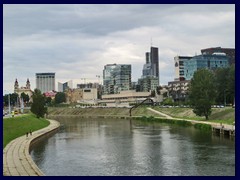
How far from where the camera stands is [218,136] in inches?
2842

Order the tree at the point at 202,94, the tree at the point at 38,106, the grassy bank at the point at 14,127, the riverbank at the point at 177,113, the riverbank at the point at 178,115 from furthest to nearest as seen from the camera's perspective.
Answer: the tree at the point at 38,106
the tree at the point at 202,94
the riverbank at the point at 177,113
the riverbank at the point at 178,115
the grassy bank at the point at 14,127

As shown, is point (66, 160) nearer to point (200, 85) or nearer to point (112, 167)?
point (112, 167)

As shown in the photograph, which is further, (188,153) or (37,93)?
(37,93)

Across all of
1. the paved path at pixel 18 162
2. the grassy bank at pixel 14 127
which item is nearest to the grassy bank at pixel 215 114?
the grassy bank at pixel 14 127

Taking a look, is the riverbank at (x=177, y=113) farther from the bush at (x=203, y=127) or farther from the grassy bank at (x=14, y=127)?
the grassy bank at (x=14, y=127)

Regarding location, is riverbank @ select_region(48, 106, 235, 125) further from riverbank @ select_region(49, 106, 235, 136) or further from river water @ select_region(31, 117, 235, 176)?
river water @ select_region(31, 117, 235, 176)

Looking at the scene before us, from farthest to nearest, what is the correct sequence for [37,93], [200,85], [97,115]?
[97,115], [37,93], [200,85]

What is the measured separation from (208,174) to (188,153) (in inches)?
547

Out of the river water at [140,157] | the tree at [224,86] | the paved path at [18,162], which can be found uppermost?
the tree at [224,86]

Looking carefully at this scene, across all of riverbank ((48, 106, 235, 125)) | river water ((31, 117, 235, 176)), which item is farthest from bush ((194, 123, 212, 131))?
river water ((31, 117, 235, 176))

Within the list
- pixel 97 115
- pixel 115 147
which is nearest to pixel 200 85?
pixel 115 147

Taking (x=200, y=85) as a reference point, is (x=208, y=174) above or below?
below

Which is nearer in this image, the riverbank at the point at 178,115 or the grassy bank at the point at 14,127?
the grassy bank at the point at 14,127
